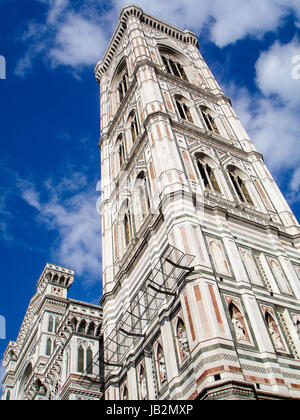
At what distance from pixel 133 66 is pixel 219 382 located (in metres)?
20.0

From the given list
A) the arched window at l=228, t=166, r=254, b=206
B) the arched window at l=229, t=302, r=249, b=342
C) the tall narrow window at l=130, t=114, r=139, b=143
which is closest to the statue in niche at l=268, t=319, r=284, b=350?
the arched window at l=229, t=302, r=249, b=342

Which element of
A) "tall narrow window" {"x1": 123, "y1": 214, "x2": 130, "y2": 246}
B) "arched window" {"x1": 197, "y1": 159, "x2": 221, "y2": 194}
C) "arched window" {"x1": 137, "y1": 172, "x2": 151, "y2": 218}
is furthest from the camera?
"tall narrow window" {"x1": 123, "y1": 214, "x2": 130, "y2": 246}

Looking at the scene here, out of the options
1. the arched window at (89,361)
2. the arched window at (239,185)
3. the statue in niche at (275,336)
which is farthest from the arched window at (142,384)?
the arched window at (239,185)

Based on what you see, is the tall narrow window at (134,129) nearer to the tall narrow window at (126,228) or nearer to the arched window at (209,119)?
the arched window at (209,119)

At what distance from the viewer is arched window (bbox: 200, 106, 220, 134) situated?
23141 mm

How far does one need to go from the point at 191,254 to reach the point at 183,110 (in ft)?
37.2

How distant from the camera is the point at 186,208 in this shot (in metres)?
14.9

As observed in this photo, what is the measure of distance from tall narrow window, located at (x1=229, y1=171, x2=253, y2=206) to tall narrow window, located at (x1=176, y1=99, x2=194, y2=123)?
3974 mm

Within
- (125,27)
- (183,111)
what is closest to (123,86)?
(125,27)

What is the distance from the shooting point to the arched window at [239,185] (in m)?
18.8

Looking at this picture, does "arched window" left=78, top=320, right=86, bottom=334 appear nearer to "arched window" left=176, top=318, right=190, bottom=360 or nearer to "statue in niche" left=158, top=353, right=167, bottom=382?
"statue in niche" left=158, top=353, right=167, bottom=382

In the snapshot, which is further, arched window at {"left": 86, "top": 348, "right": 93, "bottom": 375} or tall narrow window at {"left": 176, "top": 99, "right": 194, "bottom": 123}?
tall narrow window at {"left": 176, "top": 99, "right": 194, "bottom": 123}

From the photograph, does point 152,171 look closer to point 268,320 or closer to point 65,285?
point 268,320
